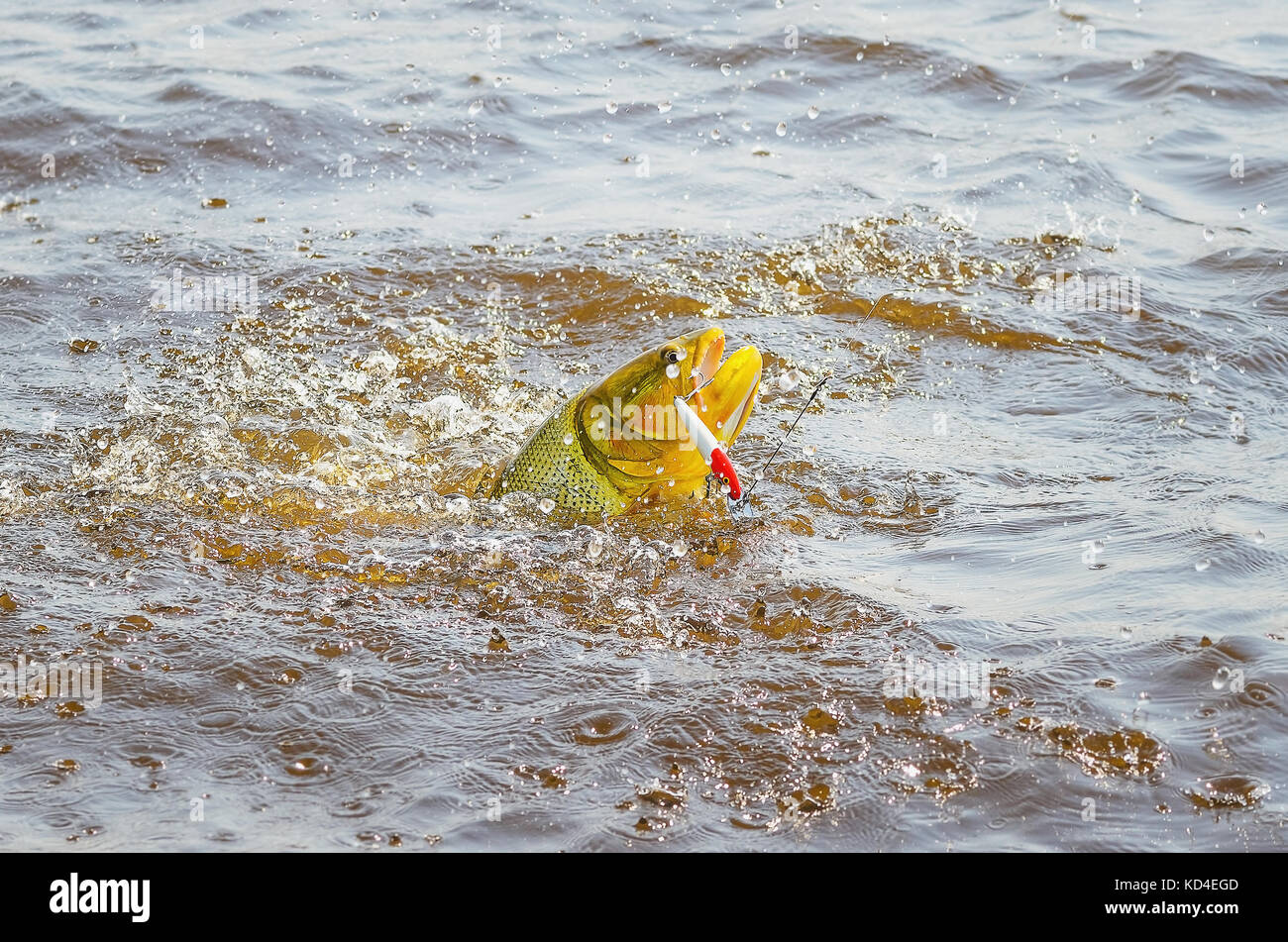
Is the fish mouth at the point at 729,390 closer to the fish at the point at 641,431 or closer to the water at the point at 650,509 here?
the fish at the point at 641,431

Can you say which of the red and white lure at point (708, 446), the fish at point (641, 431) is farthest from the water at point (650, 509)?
the red and white lure at point (708, 446)

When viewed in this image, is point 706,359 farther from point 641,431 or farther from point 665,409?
point 641,431

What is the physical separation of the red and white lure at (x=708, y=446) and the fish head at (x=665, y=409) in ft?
0.23

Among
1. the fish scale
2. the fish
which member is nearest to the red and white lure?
the fish

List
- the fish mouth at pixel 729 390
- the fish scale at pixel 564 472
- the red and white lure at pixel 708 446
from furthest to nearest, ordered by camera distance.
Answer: the fish scale at pixel 564 472
the fish mouth at pixel 729 390
the red and white lure at pixel 708 446

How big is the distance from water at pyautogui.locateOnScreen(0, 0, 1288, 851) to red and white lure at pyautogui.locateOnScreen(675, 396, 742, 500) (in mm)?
596

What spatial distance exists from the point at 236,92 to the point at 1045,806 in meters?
7.78

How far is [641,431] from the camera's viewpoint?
13.0 ft

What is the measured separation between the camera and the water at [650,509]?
10.8 ft

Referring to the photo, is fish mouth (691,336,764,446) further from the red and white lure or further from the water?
the water

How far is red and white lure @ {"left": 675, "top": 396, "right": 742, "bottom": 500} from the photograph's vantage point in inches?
135

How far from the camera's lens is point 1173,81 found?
977 cm
